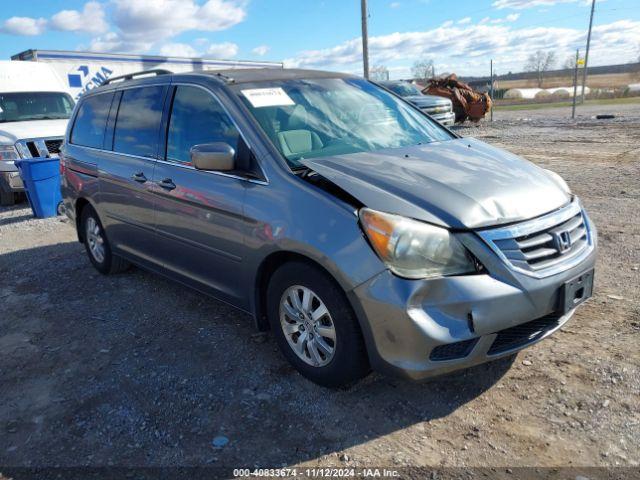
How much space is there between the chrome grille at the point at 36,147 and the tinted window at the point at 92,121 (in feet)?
14.5

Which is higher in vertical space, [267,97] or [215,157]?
[267,97]

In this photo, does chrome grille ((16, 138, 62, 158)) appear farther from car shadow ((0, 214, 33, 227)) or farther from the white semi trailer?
the white semi trailer

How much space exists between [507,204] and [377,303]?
891 millimetres

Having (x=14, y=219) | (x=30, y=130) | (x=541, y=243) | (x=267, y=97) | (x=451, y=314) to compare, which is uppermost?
(x=267, y=97)

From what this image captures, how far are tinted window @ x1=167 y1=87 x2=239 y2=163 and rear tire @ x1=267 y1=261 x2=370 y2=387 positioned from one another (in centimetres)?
100

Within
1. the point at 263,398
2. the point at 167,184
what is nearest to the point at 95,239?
the point at 167,184

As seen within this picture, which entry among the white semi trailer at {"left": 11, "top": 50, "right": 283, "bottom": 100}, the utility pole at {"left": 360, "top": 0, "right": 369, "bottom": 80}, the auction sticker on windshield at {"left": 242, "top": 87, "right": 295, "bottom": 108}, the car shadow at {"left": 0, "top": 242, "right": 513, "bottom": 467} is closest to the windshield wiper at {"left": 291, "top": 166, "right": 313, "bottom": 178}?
the auction sticker on windshield at {"left": 242, "top": 87, "right": 295, "bottom": 108}

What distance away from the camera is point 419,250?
263 centimetres

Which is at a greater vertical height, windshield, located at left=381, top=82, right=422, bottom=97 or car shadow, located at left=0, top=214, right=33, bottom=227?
windshield, located at left=381, top=82, right=422, bottom=97

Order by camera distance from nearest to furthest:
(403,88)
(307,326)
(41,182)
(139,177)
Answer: (307,326) → (139,177) → (41,182) → (403,88)

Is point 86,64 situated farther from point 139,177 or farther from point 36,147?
point 139,177

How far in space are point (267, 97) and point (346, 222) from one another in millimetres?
1352

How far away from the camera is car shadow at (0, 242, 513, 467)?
9.06 ft

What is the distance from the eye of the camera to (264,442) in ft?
9.07
